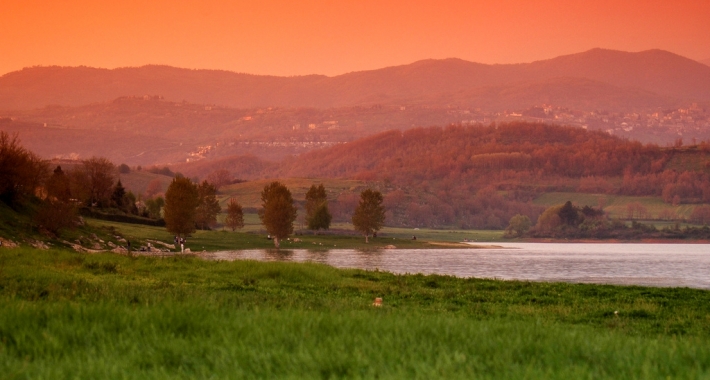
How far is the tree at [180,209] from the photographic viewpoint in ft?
323

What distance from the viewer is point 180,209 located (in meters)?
99.1

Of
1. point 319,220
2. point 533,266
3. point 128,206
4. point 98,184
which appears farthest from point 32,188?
point 319,220

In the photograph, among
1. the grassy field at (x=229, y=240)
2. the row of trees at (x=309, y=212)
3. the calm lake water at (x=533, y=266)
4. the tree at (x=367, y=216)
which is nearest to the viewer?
the calm lake water at (x=533, y=266)

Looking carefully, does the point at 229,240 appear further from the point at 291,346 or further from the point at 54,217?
the point at 291,346

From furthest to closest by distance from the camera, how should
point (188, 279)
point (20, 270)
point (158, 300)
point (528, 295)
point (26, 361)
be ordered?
point (188, 279), point (528, 295), point (20, 270), point (158, 300), point (26, 361)

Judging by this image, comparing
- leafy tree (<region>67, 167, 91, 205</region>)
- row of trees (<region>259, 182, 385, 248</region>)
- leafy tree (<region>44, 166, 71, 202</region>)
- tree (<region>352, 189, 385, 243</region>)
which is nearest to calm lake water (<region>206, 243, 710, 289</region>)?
leafy tree (<region>44, 166, 71, 202</region>)

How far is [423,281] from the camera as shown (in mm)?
28547

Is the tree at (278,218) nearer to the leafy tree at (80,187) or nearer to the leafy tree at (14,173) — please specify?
the leafy tree at (80,187)

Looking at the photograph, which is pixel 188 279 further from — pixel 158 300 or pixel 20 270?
pixel 158 300

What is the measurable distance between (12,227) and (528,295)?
48.5 m

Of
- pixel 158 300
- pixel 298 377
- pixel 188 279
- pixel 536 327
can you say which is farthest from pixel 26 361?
pixel 188 279

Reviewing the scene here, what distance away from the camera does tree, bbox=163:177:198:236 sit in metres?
98.6

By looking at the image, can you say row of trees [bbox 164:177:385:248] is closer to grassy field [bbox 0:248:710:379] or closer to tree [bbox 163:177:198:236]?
tree [bbox 163:177:198:236]

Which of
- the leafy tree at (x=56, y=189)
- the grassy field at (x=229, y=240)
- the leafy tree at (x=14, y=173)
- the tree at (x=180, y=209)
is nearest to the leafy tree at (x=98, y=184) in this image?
the grassy field at (x=229, y=240)
